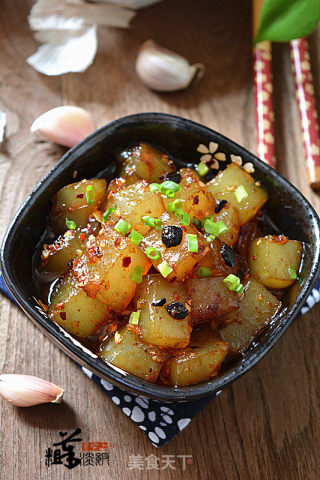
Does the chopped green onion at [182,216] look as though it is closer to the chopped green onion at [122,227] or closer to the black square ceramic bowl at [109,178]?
the chopped green onion at [122,227]

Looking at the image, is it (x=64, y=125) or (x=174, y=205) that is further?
(x=64, y=125)

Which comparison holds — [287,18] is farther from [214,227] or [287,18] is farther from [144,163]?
[214,227]

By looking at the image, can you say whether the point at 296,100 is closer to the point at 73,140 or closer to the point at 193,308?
the point at 73,140

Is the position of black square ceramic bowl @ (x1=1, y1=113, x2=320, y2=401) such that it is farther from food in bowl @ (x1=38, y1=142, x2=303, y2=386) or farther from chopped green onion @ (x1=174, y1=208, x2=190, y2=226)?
chopped green onion @ (x1=174, y1=208, x2=190, y2=226)
